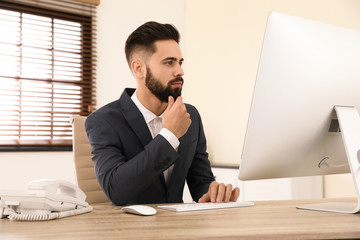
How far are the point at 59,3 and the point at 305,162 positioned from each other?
119 inches

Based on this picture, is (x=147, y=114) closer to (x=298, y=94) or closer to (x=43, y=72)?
(x=298, y=94)

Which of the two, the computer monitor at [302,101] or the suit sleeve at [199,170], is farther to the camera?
the suit sleeve at [199,170]

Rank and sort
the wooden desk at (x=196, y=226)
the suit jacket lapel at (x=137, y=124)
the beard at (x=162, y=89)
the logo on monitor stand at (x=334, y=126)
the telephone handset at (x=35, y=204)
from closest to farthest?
the wooden desk at (x=196, y=226), the telephone handset at (x=35, y=204), the logo on monitor stand at (x=334, y=126), the suit jacket lapel at (x=137, y=124), the beard at (x=162, y=89)

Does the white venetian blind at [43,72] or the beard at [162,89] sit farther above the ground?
the white venetian blind at [43,72]

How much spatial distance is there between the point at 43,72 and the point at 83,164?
1.66m

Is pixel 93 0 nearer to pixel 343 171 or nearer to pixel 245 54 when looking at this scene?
pixel 245 54

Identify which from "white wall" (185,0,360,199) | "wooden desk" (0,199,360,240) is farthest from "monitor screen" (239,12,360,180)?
"white wall" (185,0,360,199)

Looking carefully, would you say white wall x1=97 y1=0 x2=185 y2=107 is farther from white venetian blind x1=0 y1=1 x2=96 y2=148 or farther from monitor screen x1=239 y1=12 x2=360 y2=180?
monitor screen x1=239 y1=12 x2=360 y2=180

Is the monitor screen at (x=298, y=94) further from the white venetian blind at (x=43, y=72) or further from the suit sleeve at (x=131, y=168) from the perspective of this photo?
the white venetian blind at (x=43, y=72)

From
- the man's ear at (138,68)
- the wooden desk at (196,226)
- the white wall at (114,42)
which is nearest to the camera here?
the wooden desk at (196,226)

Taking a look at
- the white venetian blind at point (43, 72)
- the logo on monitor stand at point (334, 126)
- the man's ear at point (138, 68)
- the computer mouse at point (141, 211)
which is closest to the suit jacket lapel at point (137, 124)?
the man's ear at point (138, 68)

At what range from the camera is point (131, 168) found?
1236 mm

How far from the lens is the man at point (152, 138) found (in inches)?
48.9

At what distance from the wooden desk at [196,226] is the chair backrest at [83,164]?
1.00 m
